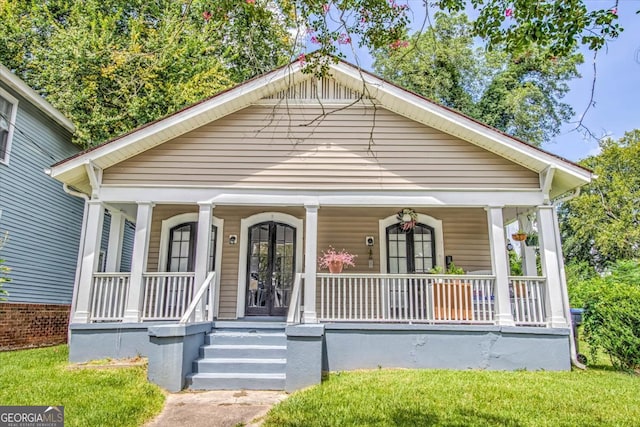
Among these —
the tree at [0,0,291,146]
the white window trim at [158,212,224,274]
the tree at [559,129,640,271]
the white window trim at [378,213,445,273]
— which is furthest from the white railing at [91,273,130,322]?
the tree at [559,129,640,271]

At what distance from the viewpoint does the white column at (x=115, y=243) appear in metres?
8.84

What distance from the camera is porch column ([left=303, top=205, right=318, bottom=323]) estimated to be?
23.6ft

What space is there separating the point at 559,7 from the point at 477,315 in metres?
5.03

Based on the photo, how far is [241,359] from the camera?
640cm

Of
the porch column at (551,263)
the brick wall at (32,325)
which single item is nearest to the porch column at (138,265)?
the brick wall at (32,325)

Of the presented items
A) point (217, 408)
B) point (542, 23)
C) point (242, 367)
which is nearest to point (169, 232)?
point (242, 367)

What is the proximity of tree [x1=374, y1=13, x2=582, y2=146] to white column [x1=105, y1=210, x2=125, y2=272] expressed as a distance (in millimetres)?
15517

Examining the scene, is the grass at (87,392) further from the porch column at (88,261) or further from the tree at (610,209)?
the tree at (610,209)

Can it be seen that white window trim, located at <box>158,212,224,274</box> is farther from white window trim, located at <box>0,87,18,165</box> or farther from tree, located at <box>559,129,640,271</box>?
tree, located at <box>559,129,640,271</box>

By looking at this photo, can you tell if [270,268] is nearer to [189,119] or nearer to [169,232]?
[169,232]

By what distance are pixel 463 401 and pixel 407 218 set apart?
A: 448cm

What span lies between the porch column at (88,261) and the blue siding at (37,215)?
330cm

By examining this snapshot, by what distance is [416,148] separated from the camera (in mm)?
7902

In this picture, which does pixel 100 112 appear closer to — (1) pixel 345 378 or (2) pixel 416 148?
(2) pixel 416 148
